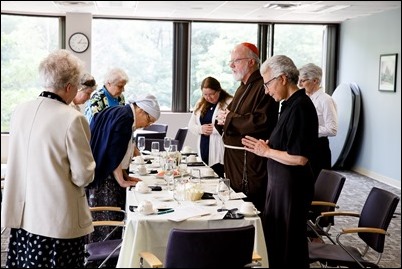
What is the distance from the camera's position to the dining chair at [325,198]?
398cm

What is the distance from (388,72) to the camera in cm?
848

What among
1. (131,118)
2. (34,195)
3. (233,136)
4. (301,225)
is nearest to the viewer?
(34,195)

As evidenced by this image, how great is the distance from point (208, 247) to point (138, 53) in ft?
27.8

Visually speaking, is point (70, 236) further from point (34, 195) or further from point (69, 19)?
point (69, 19)

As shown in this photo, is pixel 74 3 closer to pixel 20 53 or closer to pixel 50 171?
pixel 20 53

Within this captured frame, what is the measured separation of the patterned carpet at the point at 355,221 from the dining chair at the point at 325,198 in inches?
22.5

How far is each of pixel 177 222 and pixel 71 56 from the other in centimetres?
96

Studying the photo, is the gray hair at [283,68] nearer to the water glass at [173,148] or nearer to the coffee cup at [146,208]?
the coffee cup at [146,208]

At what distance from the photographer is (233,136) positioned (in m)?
4.14

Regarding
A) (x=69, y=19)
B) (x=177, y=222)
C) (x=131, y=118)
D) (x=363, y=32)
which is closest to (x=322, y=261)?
(x=177, y=222)

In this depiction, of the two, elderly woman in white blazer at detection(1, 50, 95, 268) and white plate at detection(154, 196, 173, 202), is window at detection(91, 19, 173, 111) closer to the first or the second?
white plate at detection(154, 196, 173, 202)

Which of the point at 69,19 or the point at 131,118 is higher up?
the point at 69,19

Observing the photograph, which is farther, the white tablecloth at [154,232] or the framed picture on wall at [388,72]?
the framed picture on wall at [388,72]

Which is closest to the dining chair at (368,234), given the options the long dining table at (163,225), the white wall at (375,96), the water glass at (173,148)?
the long dining table at (163,225)
